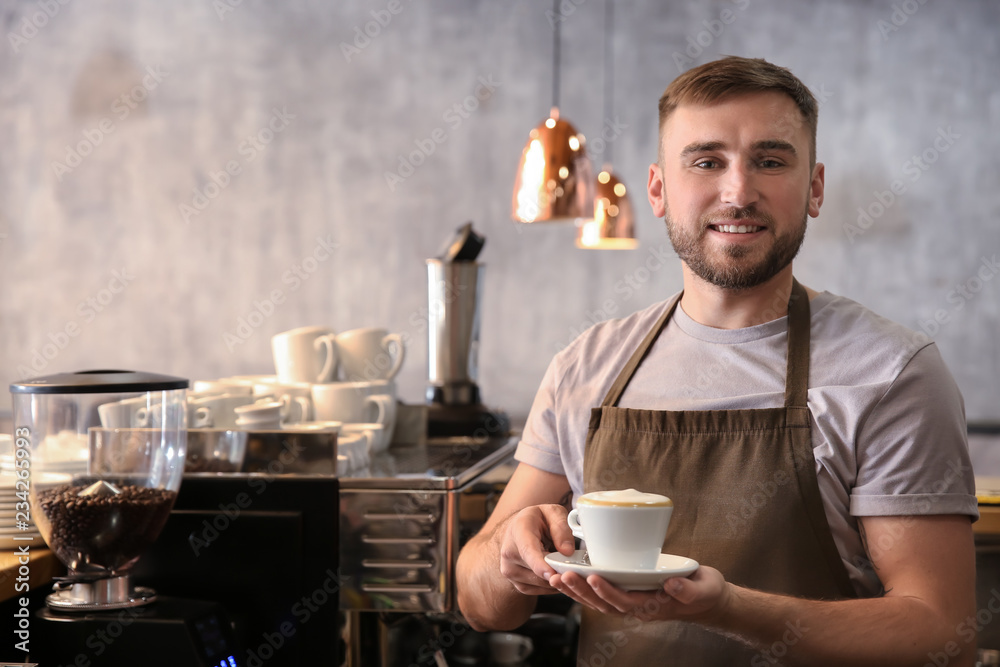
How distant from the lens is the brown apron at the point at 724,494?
1.41 m

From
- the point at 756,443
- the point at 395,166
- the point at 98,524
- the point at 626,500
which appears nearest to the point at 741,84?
the point at 756,443

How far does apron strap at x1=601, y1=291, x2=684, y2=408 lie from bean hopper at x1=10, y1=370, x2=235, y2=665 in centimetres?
80

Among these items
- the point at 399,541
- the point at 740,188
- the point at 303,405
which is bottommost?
the point at 399,541

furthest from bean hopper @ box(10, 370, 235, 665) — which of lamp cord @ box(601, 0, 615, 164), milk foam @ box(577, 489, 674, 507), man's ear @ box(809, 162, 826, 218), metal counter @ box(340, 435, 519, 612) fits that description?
lamp cord @ box(601, 0, 615, 164)

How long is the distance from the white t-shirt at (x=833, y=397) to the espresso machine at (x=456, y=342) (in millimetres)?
997

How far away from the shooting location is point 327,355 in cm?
247

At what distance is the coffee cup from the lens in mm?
1132

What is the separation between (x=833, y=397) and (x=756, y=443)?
0.13 m

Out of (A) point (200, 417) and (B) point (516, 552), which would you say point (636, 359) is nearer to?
(B) point (516, 552)

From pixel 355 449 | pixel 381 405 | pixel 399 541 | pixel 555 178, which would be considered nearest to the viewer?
pixel 399 541

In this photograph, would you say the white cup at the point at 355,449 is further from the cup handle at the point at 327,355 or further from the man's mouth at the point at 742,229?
the man's mouth at the point at 742,229

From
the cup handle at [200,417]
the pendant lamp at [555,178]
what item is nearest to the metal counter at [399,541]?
the cup handle at [200,417]

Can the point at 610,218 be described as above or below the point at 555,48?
below

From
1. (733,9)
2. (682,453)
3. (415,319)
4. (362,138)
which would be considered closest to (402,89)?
(362,138)
